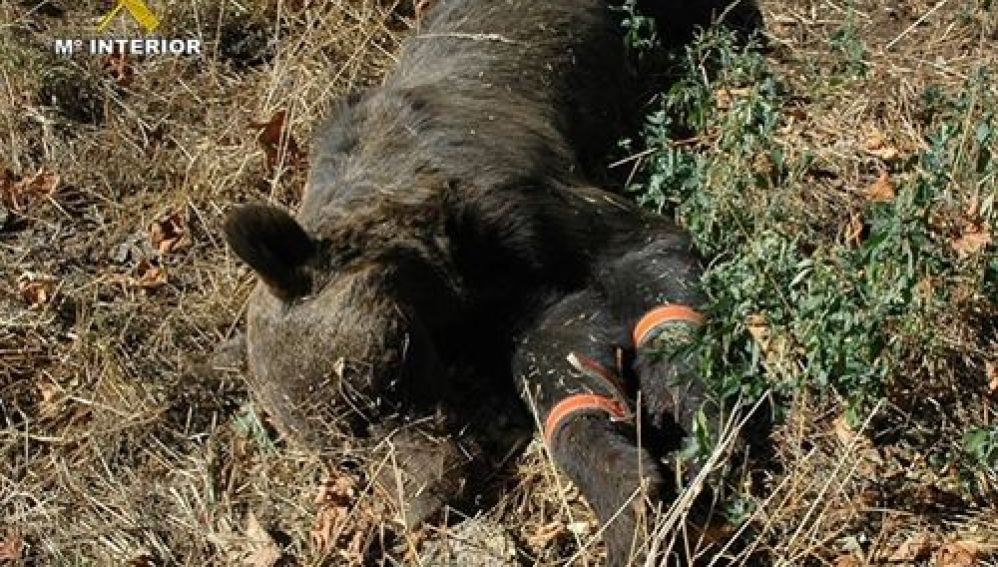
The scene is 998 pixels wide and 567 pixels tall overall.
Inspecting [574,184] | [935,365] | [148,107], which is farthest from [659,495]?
[148,107]

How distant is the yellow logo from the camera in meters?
7.56

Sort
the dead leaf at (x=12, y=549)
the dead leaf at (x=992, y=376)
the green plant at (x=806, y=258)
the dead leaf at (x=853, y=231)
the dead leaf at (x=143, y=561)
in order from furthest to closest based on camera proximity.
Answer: the dead leaf at (x=853, y=231), the dead leaf at (x=12, y=549), the dead leaf at (x=143, y=561), the dead leaf at (x=992, y=376), the green plant at (x=806, y=258)

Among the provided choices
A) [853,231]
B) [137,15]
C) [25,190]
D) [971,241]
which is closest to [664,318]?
[853,231]

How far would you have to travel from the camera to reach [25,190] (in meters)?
6.80

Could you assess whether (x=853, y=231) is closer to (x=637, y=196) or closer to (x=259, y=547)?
(x=637, y=196)

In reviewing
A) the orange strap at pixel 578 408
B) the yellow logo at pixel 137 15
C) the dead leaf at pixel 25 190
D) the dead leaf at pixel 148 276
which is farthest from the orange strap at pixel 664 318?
the yellow logo at pixel 137 15

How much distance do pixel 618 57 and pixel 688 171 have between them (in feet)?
3.18

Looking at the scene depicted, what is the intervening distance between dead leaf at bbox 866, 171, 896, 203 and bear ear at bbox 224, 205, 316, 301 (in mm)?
2053

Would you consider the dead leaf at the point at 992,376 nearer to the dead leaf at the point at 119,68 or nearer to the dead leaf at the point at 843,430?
the dead leaf at the point at 843,430

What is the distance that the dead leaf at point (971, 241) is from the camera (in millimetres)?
5129

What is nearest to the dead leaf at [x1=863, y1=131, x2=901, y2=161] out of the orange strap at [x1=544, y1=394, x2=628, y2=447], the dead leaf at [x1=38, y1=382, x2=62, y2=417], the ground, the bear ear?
the ground

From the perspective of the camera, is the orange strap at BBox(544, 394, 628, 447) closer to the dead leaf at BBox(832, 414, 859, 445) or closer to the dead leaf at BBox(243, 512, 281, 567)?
the dead leaf at BBox(832, 414, 859, 445)

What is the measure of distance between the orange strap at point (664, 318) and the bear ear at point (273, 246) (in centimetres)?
113

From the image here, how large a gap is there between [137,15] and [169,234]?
158 cm
